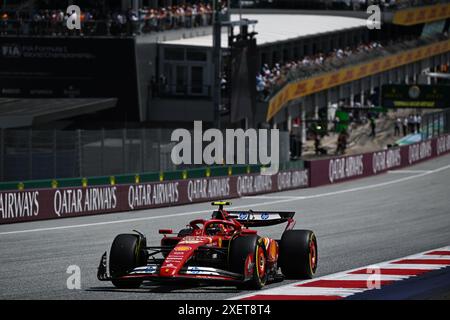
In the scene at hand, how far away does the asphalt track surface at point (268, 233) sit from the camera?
1563 cm

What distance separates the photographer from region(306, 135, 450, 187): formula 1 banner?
141 feet

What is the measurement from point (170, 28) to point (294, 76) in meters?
9.05

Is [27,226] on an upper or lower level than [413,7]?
lower

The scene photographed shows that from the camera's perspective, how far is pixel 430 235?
78.6 feet

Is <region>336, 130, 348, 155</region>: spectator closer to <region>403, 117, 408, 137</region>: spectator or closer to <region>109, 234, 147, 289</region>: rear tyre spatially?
<region>403, 117, 408, 137</region>: spectator

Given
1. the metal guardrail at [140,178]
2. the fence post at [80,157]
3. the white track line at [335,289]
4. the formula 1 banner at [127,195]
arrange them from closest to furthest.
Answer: the white track line at [335,289]
the formula 1 banner at [127,195]
the metal guardrail at [140,178]
the fence post at [80,157]

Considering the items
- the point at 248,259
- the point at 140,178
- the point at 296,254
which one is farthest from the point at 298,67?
the point at 248,259

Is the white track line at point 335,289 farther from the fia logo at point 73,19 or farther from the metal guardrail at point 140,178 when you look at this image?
the fia logo at point 73,19

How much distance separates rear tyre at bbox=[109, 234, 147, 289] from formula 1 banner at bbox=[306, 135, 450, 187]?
26.9 m

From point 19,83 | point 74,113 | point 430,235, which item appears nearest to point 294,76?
point 19,83

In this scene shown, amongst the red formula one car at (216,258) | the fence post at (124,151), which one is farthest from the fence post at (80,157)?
the red formula one car at (216,258)

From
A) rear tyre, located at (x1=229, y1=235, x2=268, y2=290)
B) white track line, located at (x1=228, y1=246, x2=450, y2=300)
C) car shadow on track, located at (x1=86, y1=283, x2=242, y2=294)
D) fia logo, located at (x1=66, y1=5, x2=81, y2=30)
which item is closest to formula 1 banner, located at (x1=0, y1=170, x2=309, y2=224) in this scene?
fia logo, located at (x1=66, y1=5, x2=81, y2=30)

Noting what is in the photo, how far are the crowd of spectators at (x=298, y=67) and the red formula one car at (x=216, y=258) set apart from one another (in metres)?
32.1
